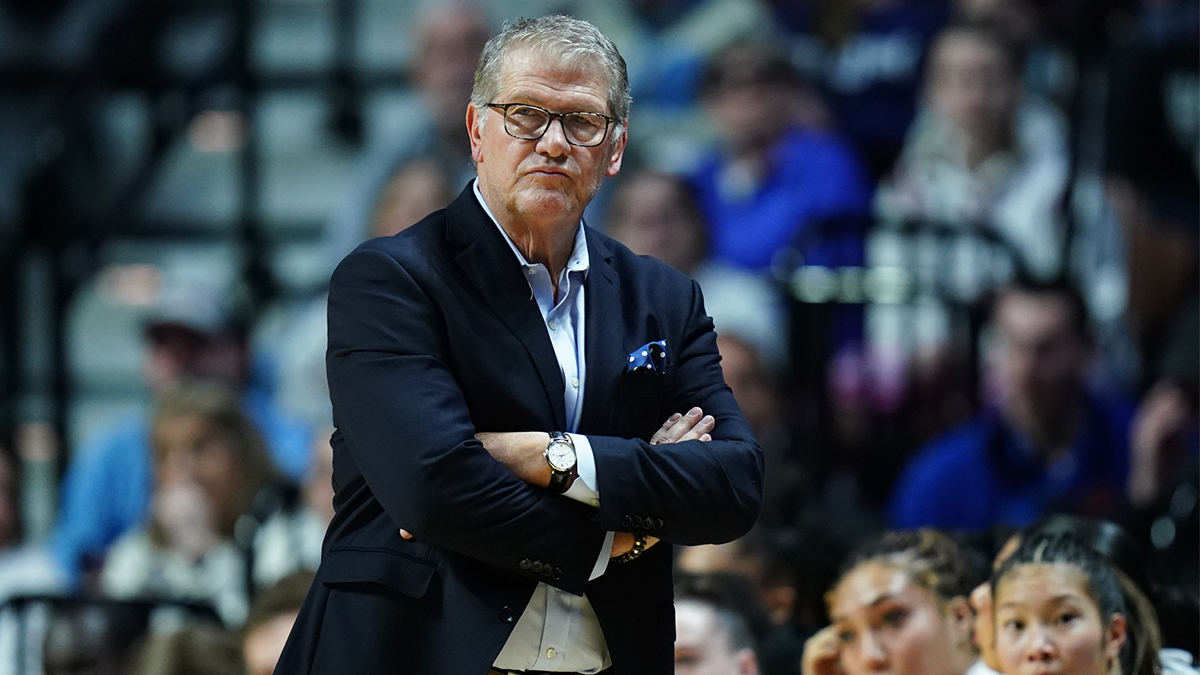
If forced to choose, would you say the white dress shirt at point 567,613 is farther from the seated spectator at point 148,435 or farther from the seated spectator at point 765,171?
the seated spectator at point 765,171

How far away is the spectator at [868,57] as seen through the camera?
22.0 feet

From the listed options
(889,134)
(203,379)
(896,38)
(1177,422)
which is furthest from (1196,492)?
(203,379)

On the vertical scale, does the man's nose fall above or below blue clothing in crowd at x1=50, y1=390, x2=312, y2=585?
above

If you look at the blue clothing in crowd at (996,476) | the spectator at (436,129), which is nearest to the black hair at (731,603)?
the blue clothing in crowd at (996,476)

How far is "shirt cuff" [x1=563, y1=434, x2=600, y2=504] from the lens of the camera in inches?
91.1

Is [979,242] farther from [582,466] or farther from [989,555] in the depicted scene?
[582,466]

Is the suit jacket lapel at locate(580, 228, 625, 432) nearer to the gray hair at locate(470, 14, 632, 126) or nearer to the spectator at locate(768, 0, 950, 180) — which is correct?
the gray hair at locate(470, 14, 632, 126)

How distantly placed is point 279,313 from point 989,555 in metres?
4.06

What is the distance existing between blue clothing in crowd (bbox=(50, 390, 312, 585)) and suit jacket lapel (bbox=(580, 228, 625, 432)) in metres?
3.73

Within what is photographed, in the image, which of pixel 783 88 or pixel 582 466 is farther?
pixel 783 88

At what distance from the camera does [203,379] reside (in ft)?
20.9

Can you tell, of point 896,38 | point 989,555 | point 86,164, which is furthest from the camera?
point 86,164

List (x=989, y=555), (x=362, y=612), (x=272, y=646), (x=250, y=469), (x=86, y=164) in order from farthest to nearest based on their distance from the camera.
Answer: (x=86, y=164), (x=250, y=469), (x=272, y=646), (x=989, y=555), (x=362, y=612)

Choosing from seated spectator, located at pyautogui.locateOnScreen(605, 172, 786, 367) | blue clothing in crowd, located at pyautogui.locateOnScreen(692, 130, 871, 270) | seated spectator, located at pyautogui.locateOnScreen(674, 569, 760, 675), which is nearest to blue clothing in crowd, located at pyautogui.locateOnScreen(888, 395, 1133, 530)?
seated spectator, located at pyautogui.locateOnScreen(605, 172, 786, 367)
